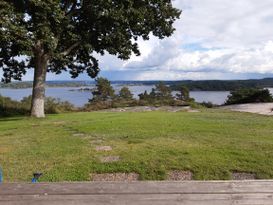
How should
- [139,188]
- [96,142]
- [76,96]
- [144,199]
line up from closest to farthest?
[144,199] < [139,188] < [96,142] < [76,96]

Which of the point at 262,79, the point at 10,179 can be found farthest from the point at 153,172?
the point at 262,79

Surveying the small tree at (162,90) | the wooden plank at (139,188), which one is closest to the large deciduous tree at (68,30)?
the wooden plank at (139,188)

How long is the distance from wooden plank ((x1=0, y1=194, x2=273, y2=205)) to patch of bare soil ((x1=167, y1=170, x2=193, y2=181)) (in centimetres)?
336

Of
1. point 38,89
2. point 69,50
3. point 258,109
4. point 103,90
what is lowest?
point 258,109

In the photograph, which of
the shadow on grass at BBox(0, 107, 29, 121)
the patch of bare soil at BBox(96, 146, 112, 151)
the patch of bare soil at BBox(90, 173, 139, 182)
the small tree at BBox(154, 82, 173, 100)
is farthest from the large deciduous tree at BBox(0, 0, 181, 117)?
the small tree at BBox(154, 82, 173, 100)

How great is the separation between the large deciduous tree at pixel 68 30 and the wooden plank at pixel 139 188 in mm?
13555

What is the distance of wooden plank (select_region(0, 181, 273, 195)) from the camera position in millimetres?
4090

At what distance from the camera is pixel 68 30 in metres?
20.4

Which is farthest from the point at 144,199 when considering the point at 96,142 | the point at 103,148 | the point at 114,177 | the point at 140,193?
the point at 96,142

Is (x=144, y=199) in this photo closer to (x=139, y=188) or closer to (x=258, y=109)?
(x=139, y=188)

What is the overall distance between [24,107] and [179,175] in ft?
73.5

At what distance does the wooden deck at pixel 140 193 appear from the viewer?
3969mm

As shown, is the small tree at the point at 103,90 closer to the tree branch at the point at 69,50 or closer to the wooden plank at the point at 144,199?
the tree branch at the point at 69,50

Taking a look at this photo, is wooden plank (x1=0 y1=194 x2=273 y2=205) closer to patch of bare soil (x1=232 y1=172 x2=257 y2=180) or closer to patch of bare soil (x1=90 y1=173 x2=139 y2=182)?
patch of bare soil (x1=90 y1=173 x2=139 y2=182)
